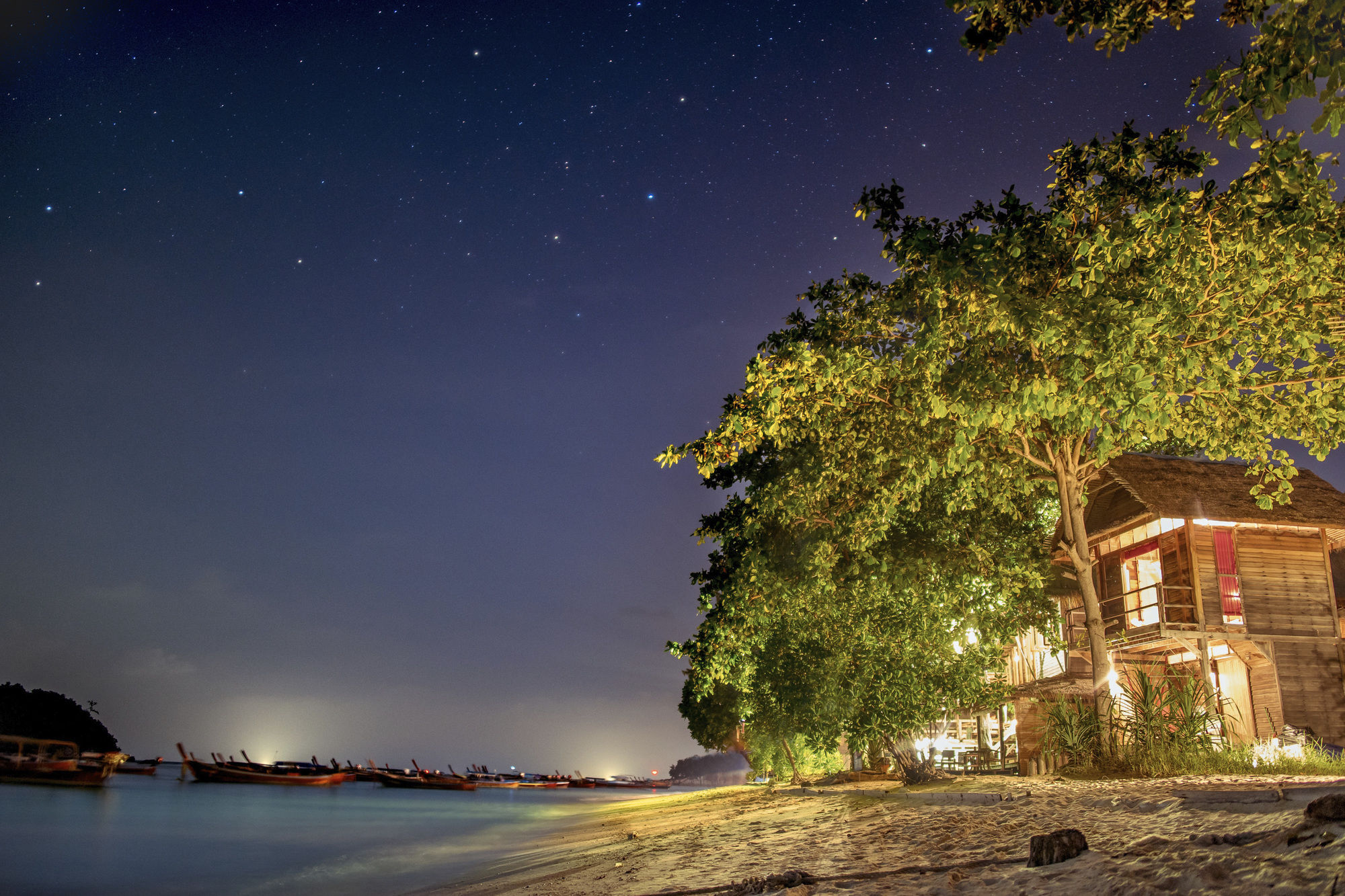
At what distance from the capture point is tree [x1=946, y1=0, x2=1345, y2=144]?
5.36 m

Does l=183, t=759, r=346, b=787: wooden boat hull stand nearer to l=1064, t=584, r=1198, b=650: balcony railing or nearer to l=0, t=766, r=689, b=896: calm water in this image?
l=0, t=766, r=689, b=896: calm water

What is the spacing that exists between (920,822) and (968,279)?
7.64m

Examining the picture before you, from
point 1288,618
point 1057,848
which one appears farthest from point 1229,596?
point 1057,848

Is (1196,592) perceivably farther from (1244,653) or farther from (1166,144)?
(1166,144)

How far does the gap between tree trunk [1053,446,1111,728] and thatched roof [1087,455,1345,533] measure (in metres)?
7.87

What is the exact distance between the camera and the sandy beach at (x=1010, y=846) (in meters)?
4.82

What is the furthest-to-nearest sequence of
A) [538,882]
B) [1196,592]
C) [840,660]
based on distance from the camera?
[1196,592]
[840,660]
[538,882]

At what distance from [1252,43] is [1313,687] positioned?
23934mm

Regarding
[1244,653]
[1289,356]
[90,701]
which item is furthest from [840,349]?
[90,701]

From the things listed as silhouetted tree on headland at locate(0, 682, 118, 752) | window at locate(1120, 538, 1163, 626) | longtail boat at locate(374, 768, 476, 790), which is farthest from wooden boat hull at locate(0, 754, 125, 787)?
window at locate(1120, 538, 1163, 626)

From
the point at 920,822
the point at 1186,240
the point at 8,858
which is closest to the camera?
the point at 920,822

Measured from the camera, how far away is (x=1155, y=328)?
35.3 feet

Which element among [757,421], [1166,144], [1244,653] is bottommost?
[1244,653]

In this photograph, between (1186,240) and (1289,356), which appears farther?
(1289,356)
